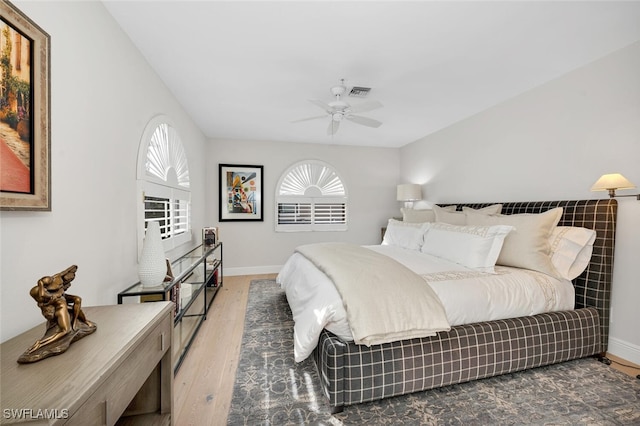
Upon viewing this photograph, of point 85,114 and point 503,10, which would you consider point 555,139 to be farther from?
point 85,114

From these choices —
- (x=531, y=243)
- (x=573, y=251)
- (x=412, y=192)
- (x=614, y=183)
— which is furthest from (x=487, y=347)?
(x=412, y=192)

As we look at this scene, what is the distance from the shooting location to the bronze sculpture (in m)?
0.85

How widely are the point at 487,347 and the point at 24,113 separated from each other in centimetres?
280

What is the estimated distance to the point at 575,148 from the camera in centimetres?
249

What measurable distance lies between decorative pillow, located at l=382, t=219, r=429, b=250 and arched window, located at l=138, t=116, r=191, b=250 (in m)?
2.66

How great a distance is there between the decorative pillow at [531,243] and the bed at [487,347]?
0.27 metres

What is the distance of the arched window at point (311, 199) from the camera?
16.6ft

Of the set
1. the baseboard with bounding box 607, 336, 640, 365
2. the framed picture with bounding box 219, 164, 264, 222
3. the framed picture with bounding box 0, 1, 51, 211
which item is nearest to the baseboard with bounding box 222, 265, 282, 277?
the framed picture with bounding box 219, 164, 264, 222

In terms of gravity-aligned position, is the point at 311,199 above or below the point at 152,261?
above

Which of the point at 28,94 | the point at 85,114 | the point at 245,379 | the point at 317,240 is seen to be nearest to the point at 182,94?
the point at 85,114

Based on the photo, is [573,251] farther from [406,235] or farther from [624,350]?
[406,235]

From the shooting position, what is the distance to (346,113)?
8.79 feet

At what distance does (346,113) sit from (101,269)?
7.61 feet

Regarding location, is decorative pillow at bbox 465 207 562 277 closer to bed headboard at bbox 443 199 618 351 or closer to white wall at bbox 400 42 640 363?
bed headboard at bbox 443 199 618 351
